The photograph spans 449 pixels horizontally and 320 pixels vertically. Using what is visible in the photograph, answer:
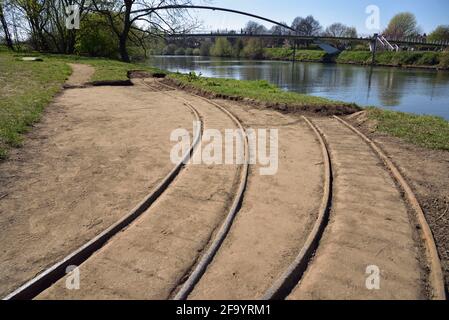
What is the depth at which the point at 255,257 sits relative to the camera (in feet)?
13.6

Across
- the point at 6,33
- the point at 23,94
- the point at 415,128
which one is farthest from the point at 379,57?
the point at 23,94

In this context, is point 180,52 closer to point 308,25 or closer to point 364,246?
point 308,25

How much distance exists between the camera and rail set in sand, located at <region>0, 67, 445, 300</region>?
362cm

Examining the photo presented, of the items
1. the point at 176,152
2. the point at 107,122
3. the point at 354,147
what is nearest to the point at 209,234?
the point at 176,152

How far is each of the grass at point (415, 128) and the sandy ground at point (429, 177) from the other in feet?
0.98

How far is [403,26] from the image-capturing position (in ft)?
314

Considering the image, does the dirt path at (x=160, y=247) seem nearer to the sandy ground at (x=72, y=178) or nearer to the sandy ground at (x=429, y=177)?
the sandy ground at (x=72, y=178)

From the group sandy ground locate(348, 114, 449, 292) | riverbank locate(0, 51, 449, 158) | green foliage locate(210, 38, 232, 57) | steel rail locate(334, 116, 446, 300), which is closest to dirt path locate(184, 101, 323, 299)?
steel rail locate(334, 116, 446, 300)

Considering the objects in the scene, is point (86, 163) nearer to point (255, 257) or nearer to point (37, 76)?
point (255, 257)

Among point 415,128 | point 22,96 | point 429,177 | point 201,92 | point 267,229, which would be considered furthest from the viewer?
point 201,92

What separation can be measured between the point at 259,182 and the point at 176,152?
93.2 inches

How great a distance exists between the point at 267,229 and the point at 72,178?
148 inches

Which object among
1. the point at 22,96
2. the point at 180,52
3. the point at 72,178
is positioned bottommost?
the point at 72,178

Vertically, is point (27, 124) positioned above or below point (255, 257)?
above
